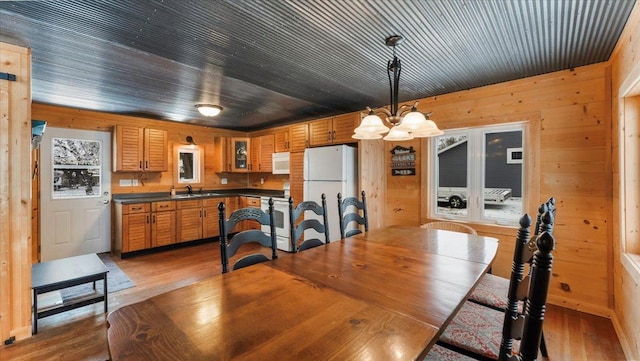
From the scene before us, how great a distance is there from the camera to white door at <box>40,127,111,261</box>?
4.07 meters

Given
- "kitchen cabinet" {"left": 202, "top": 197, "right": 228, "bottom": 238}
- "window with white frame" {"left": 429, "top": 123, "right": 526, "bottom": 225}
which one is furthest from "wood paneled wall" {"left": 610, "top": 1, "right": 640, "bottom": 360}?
"kitchen cabinet" {"left": 202, "top": 197, "right": 228, "bottom": 238}

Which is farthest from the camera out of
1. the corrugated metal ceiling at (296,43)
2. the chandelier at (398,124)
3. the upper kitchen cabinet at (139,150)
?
the upper kitchen cabinet at (139,150)

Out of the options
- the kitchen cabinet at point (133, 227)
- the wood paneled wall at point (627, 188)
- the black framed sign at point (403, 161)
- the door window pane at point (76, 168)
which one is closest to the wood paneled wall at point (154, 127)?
the door window pane at point (76, 168)

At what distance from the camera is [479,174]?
3246 mm

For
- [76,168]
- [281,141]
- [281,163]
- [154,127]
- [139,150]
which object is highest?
[154,127]

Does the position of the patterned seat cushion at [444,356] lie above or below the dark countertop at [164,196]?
below

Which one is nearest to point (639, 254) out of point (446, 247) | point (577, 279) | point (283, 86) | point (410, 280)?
point (577, 279)

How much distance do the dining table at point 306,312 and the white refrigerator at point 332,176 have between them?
7.51 ft

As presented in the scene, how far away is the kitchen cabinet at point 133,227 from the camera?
4238 mm

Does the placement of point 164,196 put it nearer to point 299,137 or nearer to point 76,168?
point 76,168

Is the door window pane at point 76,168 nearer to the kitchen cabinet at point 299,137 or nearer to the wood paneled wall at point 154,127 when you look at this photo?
the wood paneled wall at point 154,127

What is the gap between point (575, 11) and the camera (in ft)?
5.73

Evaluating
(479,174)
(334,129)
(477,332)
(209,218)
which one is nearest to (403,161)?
(479,174)

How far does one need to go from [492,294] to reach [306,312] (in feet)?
4.45
